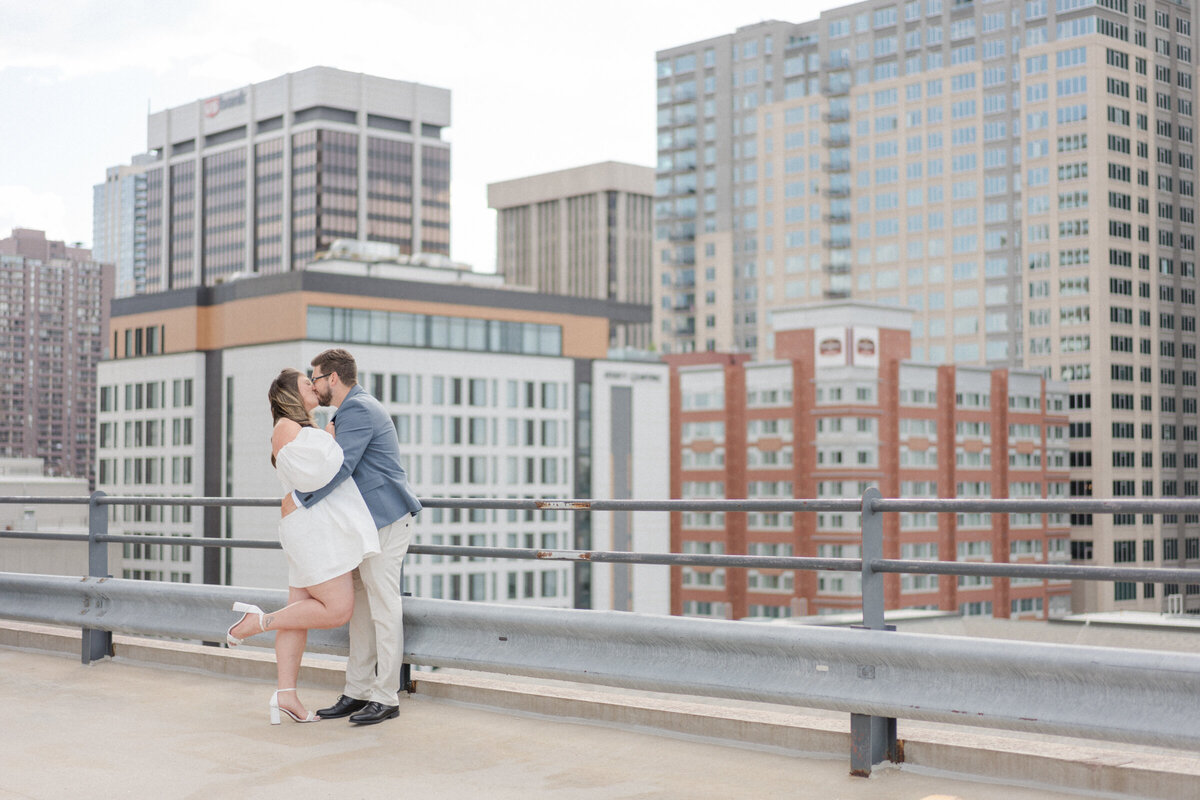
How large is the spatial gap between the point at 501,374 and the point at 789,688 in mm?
97538

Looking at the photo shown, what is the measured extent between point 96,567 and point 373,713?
11.0 feet

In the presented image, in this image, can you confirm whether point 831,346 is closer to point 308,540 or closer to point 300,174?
point 308,540

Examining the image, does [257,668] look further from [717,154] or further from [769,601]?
[717,154]

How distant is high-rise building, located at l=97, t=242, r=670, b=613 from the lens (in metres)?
96.4

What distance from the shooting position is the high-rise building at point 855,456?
330ft

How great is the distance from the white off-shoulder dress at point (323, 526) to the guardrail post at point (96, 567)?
291 cm

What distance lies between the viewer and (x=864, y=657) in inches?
216

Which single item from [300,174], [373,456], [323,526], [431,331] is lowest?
[323,526]

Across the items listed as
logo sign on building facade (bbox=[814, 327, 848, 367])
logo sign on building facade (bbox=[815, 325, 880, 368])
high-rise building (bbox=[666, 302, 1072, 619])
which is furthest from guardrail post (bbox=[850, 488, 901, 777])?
logo sign on building facade (bbox=[814, 327, 848, 367])

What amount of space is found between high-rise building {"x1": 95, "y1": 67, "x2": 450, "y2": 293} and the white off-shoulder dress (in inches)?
6726

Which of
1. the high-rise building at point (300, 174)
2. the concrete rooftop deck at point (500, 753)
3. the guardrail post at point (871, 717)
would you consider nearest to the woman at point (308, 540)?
the concrete rooftop deck at point (500, 753)

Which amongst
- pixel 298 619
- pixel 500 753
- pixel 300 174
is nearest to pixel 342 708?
pixel 298 619

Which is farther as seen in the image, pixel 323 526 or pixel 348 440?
pixel 348 440

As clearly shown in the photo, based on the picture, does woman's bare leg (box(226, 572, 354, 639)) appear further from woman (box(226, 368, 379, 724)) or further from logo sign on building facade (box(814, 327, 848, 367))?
logo sign on building facade (box(814, 327, 848, 367))
